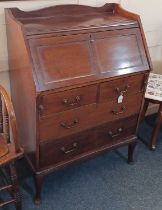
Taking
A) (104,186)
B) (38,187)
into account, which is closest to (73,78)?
(38,187)

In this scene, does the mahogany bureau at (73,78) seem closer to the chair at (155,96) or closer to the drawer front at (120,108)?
the drawer front at (120,108)

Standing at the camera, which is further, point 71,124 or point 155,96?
point 155,96

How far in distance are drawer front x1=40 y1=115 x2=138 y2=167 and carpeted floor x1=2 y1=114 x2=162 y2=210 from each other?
0.95 feet

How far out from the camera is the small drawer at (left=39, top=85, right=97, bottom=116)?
1.44 meters

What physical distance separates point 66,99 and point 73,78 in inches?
4.8

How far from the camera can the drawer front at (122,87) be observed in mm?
1641

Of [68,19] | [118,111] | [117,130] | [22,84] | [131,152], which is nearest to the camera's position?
[22,84]

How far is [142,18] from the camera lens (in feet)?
7.38

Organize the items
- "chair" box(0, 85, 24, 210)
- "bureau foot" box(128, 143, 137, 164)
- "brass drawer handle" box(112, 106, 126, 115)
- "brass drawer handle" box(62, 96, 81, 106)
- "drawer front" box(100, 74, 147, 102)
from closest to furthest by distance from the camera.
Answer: "chair" box(0, 85, 24, 210) < "brass drawer handle" box(62, 96, 81, 106) < "drawer front" box(100, 74, 147, 102) < "brass drawer handle" box(112, 106, 126, 115) < "bureau foot" box(128, 143, 137, 164)

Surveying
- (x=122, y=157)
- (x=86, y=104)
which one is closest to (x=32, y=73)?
(x=86, y=104)

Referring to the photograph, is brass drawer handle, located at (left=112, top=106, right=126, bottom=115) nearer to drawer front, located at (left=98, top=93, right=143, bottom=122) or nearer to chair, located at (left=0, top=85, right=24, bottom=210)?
drawer front, located at (left=98, top=93, right=143, bottom=122)

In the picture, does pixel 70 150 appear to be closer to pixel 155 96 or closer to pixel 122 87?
pixel 122 87

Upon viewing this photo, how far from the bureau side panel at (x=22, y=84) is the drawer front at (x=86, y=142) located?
4.2 inches

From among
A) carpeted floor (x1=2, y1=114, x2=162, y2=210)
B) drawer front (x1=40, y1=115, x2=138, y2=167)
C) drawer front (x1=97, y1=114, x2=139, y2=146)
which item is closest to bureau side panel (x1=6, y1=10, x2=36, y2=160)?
drawer front (x1=40, y1=115, x2=138, y2=167)
